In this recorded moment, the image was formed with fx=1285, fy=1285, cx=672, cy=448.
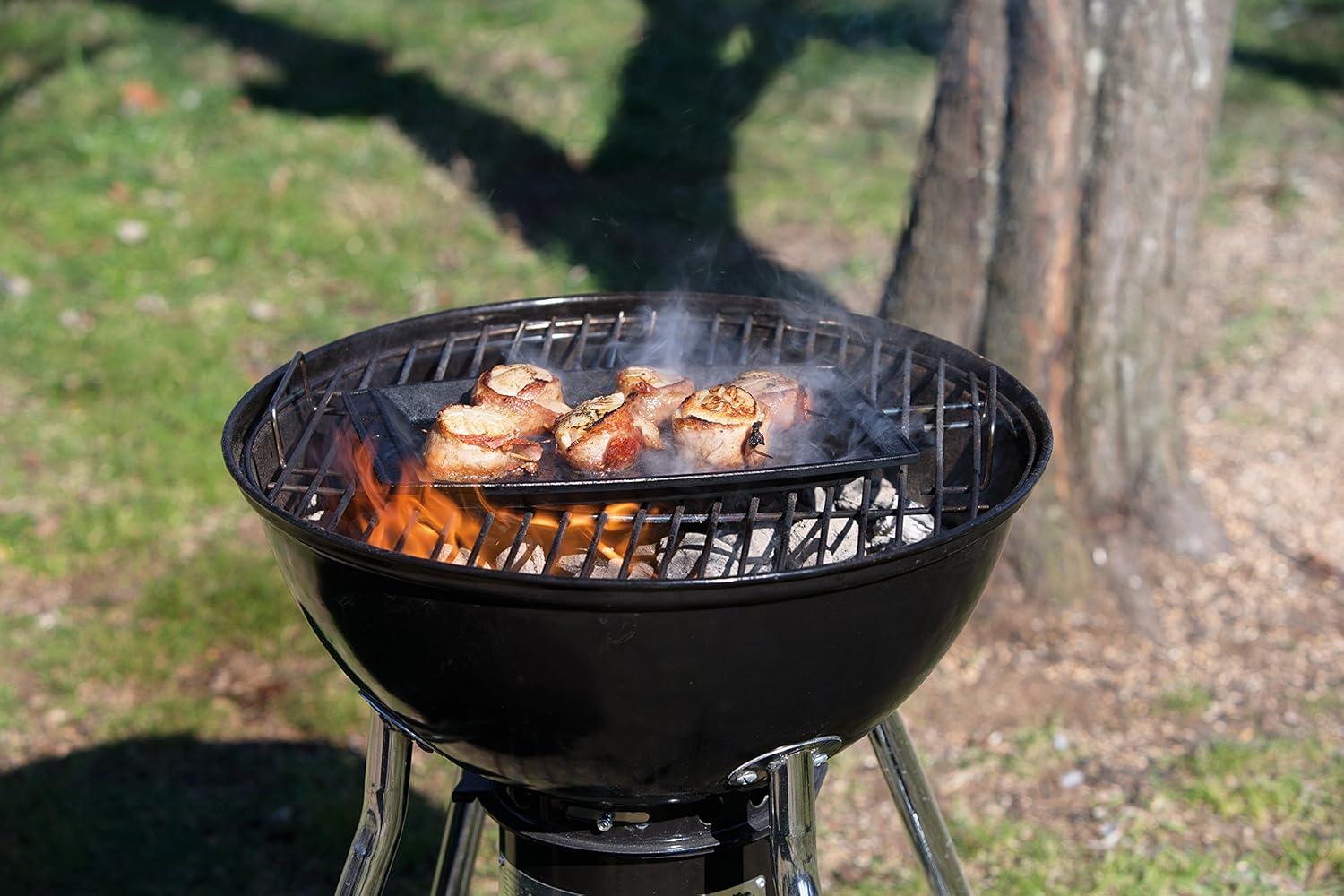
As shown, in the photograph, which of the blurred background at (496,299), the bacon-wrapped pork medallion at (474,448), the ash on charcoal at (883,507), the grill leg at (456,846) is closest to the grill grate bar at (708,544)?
the ash on charcoal at (883,507)

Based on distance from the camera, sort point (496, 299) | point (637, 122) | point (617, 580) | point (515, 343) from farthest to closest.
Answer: point (637, 122), point (496, 299), point (515, 343), point (617, 580)

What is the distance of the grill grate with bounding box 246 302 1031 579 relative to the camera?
6.04ft

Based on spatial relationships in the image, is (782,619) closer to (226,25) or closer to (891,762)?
(891,762)

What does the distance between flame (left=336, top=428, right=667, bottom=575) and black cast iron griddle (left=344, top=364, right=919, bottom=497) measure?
3 centimetres

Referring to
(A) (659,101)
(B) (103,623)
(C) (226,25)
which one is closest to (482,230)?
(A) (659,101)

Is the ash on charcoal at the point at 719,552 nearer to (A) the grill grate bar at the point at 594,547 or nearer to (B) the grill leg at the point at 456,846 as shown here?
(A) the grill grate bar at the point at 594,547

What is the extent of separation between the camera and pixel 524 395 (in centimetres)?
214

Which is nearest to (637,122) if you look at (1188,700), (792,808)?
(1188,700)

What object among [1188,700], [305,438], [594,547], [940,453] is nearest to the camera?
[594,547]

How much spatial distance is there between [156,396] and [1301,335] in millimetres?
4529

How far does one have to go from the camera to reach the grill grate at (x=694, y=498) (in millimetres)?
1840

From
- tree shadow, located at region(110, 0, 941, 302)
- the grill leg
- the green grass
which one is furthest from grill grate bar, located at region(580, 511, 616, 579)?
tree shadow, located at region(110, 0, 941, 302)

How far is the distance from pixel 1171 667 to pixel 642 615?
258 cm

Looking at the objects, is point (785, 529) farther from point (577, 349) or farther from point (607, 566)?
point (577, 349)
